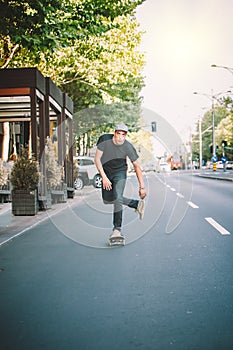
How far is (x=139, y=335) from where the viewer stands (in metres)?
3.55

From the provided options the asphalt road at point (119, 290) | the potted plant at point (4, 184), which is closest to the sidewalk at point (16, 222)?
the asphalt road at point (119, 290)

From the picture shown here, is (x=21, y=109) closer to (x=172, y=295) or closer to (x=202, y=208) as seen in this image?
(x=202, y=208)

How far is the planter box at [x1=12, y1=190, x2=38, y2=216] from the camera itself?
11758 mm

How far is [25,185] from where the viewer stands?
1204cm

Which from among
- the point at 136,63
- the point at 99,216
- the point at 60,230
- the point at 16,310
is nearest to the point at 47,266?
the point at 16,310

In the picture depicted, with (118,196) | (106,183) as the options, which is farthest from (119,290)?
(118,196)

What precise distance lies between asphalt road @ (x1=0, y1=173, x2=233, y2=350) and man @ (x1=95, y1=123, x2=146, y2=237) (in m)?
0.62

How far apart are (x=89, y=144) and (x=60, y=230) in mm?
37073

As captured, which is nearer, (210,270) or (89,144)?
(210,270)

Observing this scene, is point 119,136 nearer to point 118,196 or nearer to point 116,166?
point 116,166

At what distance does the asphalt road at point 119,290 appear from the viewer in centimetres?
353

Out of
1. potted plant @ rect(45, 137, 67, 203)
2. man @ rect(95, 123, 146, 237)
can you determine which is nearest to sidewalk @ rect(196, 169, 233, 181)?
potted plant @ rect(45, 137, 67, 203)

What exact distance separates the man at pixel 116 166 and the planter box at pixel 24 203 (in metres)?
4.65

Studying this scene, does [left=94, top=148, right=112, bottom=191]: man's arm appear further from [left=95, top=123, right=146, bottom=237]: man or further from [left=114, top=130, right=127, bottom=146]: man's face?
[left=114, top=130, right=127, bottom=146]: man's face
